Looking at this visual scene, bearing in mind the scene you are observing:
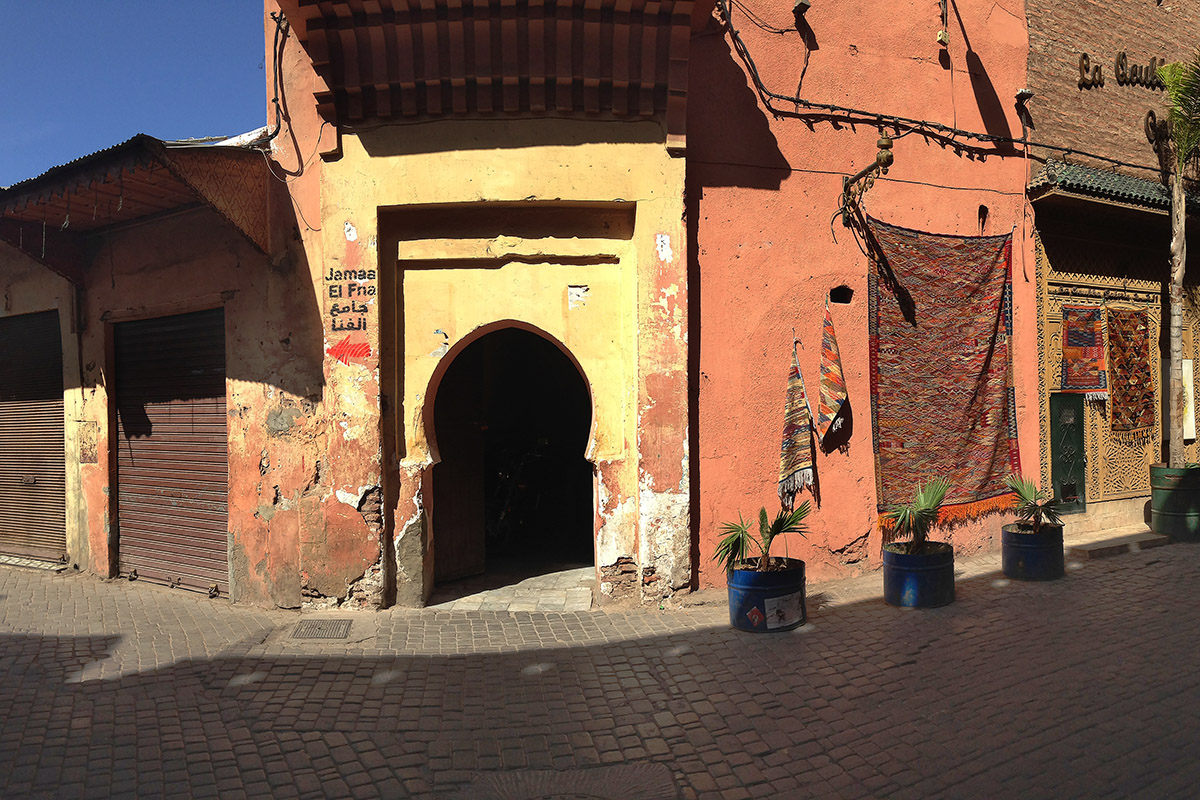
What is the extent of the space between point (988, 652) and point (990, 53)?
22.8 ft

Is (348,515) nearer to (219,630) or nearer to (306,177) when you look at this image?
(219,630)

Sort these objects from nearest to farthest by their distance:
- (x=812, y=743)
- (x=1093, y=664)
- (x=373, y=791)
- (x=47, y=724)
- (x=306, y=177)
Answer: (x=373, y=791), (x=812, y=743), (x=47, y=724), (x=1093, y=664), (x=306, y=177)

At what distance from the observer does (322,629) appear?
5.88m

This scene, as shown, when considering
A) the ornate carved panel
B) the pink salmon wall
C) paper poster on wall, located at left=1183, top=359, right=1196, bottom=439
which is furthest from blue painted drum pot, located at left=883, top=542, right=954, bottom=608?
paper poster on wall, located at left=1183, top=359, right=1196, bottom=439

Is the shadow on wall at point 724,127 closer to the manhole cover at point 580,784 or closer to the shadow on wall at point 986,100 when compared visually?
the shadow on wall at point 986,100

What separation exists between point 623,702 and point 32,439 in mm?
8816

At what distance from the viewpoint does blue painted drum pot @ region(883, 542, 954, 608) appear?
6031 millimetres

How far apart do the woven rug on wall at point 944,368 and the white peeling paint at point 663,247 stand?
2354 millimetres

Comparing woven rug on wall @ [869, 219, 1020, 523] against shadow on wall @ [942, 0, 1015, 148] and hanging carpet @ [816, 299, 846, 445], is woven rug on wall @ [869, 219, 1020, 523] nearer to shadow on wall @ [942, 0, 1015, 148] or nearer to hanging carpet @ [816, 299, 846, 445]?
hanging carpet @ [816, 299, 846, 445]

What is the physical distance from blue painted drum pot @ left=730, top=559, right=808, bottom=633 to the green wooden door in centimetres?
491

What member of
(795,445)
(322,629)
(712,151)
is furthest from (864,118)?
(322,629)

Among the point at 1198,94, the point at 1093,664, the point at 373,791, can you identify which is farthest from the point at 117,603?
the point at 1198,94

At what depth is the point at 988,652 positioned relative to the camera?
498 centimetres

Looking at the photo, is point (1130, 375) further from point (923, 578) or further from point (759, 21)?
point (759, 21)
